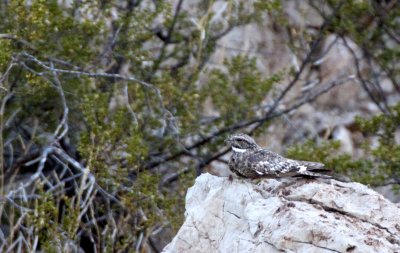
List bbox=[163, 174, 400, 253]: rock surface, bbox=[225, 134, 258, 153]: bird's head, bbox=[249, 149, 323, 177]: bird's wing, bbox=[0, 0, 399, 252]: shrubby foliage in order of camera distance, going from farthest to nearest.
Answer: bbox=[0, 0, 399, 252]: shrubby foliage < bbox=[225, 134, 258, 153]: bird's head < bbox=[249, 149, 323, 177]: bird's wing < bbox=[163, 174, 400, 253]: rock surface

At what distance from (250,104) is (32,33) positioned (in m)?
2.43

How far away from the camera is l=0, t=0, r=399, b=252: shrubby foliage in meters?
7.81

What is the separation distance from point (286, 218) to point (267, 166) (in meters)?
0.98

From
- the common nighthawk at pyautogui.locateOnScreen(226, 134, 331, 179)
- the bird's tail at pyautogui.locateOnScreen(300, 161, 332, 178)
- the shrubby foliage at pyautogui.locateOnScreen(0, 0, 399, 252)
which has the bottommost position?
the shrubby foliage at pyautogui.locateOnScreen(0, 0, 399, 252)

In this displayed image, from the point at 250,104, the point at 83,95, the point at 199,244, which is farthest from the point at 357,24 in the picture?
the point at 199,244

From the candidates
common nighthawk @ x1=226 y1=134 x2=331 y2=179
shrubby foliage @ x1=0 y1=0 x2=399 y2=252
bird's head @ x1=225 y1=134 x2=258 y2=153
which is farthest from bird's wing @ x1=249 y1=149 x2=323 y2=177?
shrubby foliage @ x1=0 y1=0 x2=399 y2=252

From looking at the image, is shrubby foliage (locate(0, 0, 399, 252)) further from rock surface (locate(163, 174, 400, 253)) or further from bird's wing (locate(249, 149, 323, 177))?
rock surface (locate(163, 174, 400, 253))

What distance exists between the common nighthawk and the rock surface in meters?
0.09

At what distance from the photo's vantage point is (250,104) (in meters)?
9.70

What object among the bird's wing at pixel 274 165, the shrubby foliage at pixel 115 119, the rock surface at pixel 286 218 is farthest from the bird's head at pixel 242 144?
the shrubby foliage at pixel 115 119

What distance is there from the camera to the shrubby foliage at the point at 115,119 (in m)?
7.81

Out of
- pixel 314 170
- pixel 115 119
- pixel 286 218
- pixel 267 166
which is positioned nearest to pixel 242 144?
pixel 267 166

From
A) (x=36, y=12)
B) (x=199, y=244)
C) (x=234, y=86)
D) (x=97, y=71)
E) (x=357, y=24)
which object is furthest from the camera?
(x=357, y=24)

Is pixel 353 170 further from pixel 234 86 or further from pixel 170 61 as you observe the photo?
pixel 170 61
